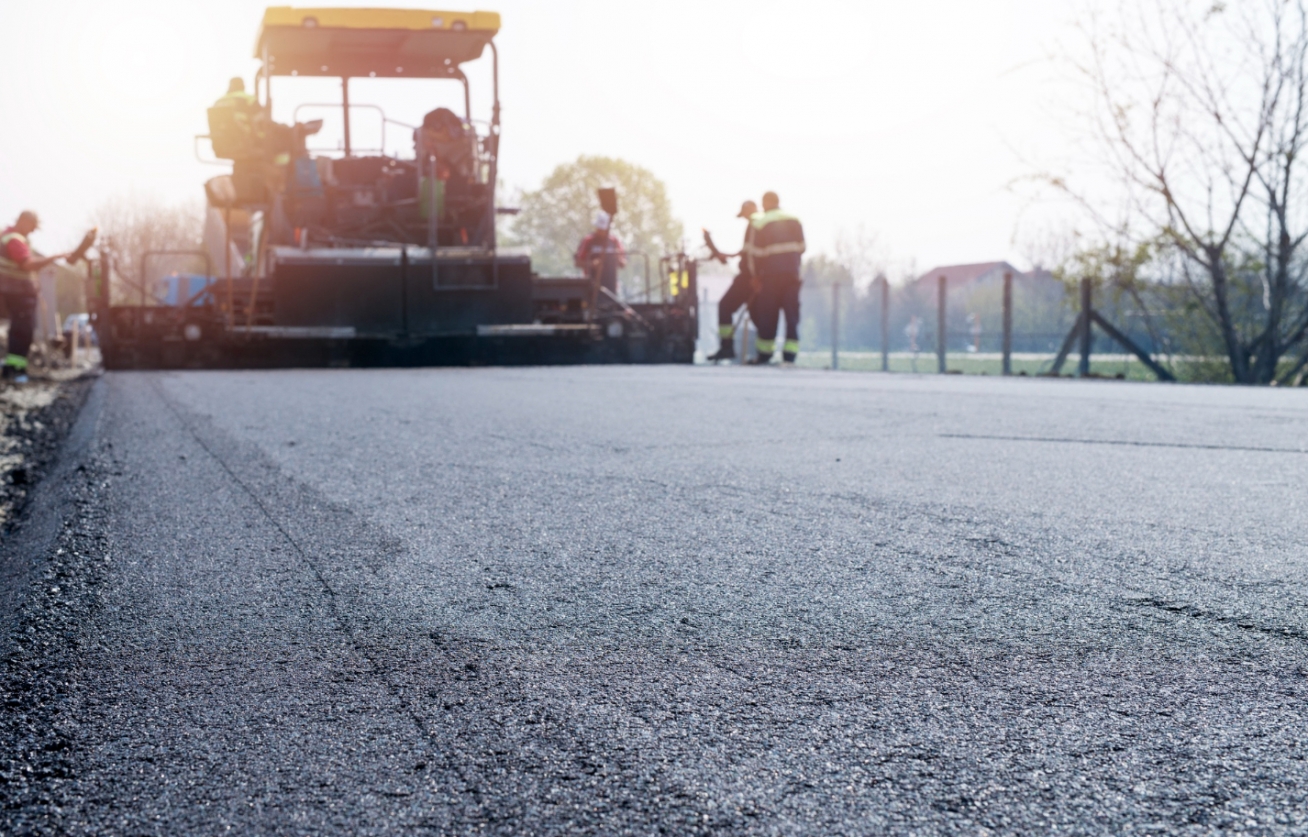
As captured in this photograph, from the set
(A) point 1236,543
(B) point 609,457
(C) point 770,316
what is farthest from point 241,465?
(C) point 770,316

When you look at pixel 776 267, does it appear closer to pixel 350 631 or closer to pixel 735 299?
pixel 735 299

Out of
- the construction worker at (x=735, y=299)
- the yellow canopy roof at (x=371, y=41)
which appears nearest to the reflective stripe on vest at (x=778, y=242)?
the construction worker at (x=735, y=299)

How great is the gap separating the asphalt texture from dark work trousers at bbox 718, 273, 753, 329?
11284mm

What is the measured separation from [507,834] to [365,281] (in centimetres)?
1219

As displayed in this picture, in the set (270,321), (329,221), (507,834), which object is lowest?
(507,834)

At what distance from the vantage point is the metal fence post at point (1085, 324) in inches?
577

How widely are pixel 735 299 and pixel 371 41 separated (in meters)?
5.60

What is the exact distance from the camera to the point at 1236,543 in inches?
123

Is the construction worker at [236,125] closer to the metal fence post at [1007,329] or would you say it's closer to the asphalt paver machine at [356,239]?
the asphalt paver machine at [356,239]

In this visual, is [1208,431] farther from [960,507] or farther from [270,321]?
[270,321]

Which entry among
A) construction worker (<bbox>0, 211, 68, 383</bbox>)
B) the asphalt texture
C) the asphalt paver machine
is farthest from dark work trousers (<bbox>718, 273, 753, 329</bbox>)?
the asphalt texture

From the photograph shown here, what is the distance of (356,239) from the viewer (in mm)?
13703

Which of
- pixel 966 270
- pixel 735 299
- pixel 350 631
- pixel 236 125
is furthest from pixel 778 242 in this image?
pixel 966 270

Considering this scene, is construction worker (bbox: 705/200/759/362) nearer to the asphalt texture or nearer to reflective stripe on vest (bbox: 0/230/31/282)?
reflective stripe on vest (bbox: 0/230/31/282)
